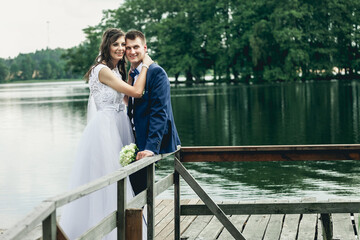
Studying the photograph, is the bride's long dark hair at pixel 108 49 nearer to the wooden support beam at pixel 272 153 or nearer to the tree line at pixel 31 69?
the wooden support beam at pixel 272 153

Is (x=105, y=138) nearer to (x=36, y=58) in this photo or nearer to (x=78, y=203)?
(x=78, y=203)

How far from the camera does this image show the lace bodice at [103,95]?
4363mm

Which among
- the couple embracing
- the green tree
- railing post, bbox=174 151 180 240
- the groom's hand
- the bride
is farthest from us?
the green tree

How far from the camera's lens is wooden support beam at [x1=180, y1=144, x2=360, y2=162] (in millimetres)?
4641

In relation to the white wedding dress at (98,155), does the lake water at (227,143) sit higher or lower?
lower

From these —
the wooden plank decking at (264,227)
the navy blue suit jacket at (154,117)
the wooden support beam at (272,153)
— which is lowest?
the wooden plank decking at (264,227)

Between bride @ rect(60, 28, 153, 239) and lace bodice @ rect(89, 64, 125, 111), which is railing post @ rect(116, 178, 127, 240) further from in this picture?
lace bodice @ rect(89, 64, 125, 111)

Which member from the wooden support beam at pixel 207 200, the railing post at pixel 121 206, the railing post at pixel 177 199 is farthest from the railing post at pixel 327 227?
the railing post at pixel 121 206

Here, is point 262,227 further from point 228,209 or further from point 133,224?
point 133,224

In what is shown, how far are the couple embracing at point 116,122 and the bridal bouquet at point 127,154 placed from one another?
0.07m

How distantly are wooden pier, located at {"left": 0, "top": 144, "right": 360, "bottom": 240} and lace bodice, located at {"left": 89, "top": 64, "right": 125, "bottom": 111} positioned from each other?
546 millimetres

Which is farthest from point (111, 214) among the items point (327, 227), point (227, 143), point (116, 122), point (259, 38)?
point (259, 38)

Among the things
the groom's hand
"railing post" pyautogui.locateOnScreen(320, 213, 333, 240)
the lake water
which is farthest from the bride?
the lake water

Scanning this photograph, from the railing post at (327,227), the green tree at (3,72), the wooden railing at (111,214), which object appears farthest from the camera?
the green tree at (3,72)
